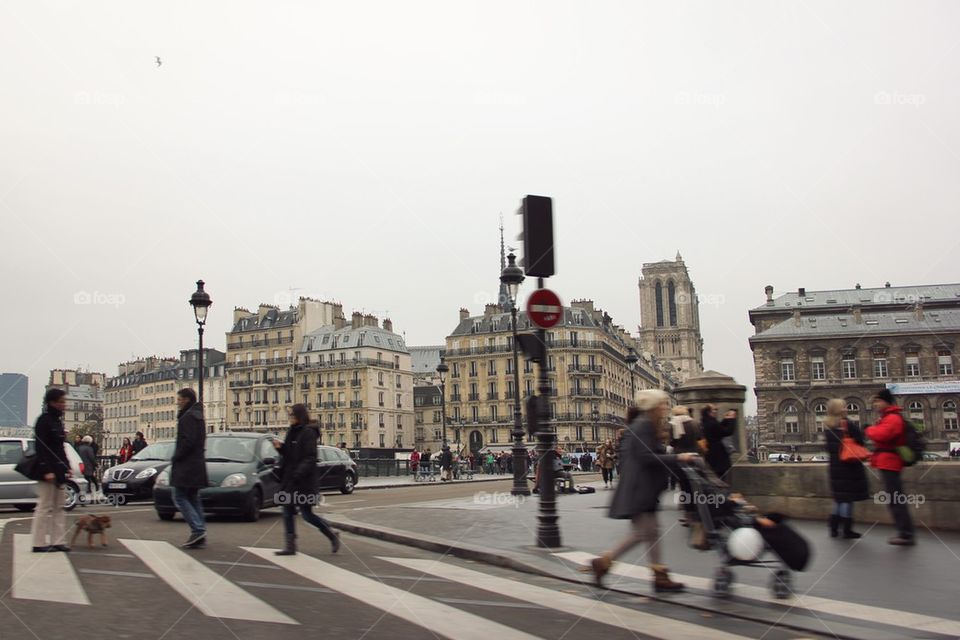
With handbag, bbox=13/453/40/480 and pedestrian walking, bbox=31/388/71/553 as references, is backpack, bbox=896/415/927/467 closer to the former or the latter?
pedestrian walking, bbox=31/388/71/553

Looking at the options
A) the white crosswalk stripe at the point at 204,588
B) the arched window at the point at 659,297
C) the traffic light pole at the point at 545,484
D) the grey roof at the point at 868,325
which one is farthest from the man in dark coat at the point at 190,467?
the arched window at the point at 659,297

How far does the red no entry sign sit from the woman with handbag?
3199 mm

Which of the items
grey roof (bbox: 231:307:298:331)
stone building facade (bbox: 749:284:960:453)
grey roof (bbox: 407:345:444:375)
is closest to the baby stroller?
stone building facade (bbox: 749:284:960:453)

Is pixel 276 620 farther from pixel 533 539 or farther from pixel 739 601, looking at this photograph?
pixel 533 539

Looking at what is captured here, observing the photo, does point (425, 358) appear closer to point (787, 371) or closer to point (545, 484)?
point (787, 371)

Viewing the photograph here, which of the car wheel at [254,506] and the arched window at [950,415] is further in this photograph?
the arched window at [950,415]

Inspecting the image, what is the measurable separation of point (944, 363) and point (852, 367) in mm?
7771

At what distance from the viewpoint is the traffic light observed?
9625 millimetres

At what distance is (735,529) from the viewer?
6.32 meters

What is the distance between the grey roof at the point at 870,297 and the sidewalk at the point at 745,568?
278 feet

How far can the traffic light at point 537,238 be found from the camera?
9625 millimetres

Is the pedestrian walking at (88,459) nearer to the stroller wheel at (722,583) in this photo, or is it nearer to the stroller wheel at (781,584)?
the stroller wheel at (722,583)

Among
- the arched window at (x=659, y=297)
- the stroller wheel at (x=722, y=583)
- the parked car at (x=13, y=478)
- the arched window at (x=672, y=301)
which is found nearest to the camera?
the stroller wheel at (x=722, y=583)

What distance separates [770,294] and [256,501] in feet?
306
